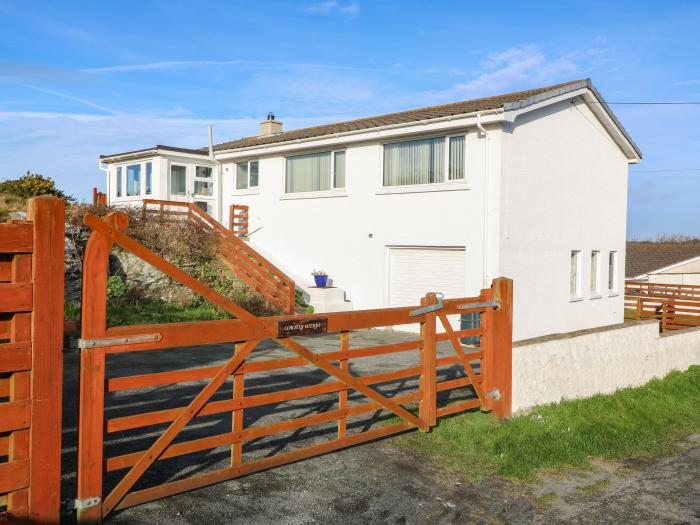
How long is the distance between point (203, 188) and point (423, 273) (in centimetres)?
1084

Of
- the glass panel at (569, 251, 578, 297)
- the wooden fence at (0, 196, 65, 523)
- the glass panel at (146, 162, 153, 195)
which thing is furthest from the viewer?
the glass panel at (146, 162, 153, 195)

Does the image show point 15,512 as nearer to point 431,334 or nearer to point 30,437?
point 30,437

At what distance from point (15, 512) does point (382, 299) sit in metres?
14.3

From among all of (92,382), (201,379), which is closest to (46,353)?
(92,382)

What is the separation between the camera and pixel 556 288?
18.1m

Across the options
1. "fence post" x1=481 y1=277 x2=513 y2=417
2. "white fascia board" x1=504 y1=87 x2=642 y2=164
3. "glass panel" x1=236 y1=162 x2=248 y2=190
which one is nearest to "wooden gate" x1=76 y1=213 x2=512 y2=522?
"fence post" x1=481 y1=277 x2=513 y2=417

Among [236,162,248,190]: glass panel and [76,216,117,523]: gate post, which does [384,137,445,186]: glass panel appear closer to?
[236,162,248,190]: glass panel

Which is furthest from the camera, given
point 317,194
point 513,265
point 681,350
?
point 317,194

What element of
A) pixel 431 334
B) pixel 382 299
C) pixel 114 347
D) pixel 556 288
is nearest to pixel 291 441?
pixel 431 334

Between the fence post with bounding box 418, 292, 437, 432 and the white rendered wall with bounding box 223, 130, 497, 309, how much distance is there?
884 cm

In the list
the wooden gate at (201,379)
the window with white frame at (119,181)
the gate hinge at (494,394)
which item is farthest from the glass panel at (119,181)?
the gate hinge at (494,394)

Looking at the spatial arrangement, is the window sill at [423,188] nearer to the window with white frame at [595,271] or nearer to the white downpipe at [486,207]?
the white downpipe at [486,207]

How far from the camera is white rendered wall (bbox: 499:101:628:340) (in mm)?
16500

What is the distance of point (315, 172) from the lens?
797 inches
